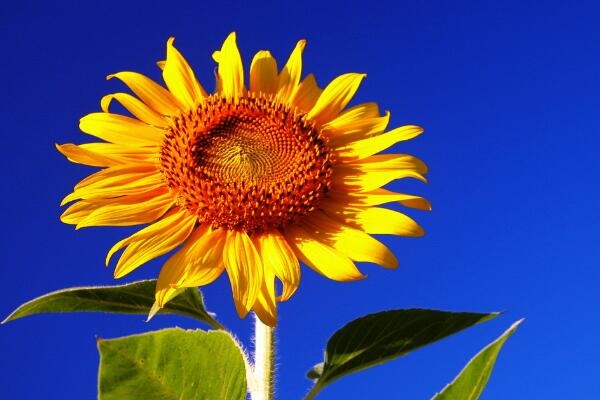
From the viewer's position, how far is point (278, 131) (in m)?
4.43

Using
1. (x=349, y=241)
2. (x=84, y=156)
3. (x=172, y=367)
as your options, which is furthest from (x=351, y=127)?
(x=172, y=367)

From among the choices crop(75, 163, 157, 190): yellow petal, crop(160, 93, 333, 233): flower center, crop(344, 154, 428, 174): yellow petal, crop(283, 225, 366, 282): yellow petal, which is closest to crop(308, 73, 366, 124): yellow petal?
crop(160, 93, 333, 233): flower center

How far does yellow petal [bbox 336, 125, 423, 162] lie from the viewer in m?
4.37

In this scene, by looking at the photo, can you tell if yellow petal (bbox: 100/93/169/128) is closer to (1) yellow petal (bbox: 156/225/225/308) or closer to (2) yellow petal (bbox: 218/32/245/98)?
(2) yellow petal (bbox: 218/32/245/98)

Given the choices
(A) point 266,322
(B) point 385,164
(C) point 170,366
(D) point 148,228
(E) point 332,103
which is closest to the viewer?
(C) point 170,366

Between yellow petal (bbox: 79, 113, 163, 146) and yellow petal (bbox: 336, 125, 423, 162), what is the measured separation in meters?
1.19

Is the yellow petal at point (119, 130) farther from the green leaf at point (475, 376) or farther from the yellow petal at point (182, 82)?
the green leaf at point (475, 376)

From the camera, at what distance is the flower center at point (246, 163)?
397 cm

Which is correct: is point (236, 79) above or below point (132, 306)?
above

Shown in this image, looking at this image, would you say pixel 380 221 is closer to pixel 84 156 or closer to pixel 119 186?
pixel 119 186

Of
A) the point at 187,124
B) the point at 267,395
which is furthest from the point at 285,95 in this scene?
the point at 267,395

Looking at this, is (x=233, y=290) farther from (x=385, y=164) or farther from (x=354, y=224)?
(x=385, y=164)

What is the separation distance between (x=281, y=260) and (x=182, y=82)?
154cm

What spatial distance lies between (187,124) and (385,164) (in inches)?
50.1
